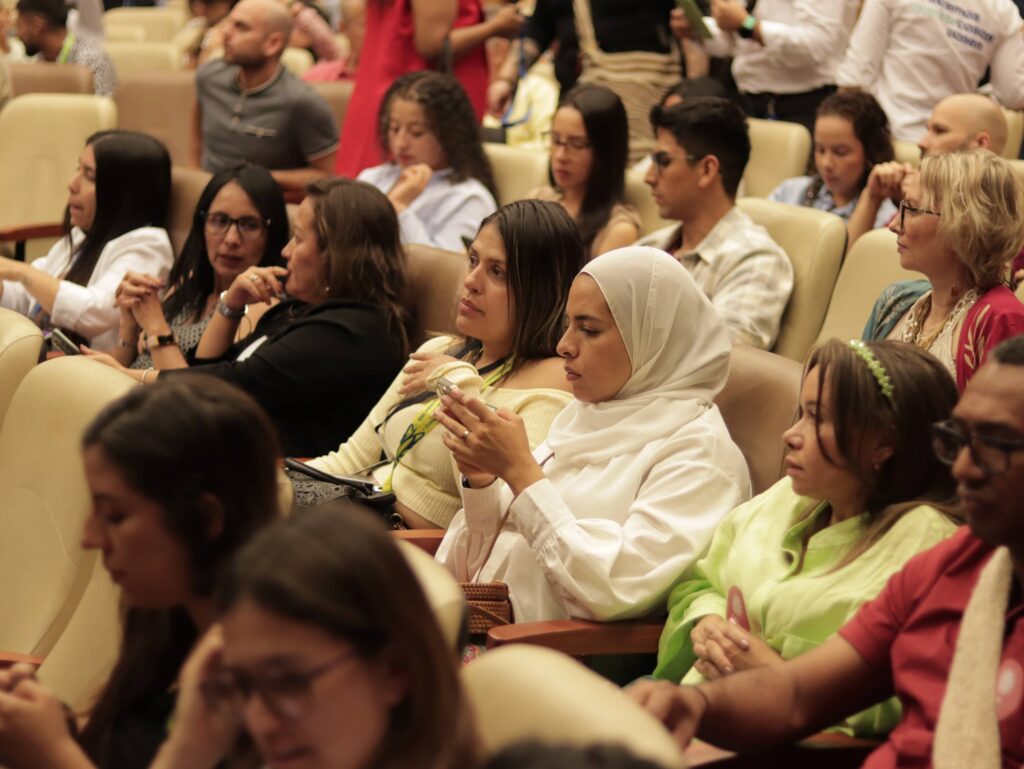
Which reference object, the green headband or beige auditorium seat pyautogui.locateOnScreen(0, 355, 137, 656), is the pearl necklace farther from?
beige auditorium seat pyautogui.locateOnScreen(0, 355, 137, 656)

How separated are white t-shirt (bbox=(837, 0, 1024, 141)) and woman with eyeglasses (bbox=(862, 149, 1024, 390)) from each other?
6.57 feet

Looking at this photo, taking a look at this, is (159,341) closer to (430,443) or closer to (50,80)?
(430,443)

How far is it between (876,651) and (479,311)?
4.06 ft

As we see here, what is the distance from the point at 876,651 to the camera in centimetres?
184

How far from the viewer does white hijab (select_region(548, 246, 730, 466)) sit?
247cm

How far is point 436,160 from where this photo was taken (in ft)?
15.3

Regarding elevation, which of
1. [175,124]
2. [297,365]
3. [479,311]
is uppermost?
[479,311]

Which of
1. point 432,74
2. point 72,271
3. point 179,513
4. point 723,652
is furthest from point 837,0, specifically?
point 179,513

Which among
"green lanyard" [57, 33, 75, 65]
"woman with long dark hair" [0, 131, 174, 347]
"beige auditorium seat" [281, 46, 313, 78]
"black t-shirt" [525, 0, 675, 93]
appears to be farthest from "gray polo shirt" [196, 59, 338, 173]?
"beige auditorium seat" [281, 46, 313, 78]

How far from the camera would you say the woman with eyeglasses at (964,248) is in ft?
8.56

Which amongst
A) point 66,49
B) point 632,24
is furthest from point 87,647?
point 66,49

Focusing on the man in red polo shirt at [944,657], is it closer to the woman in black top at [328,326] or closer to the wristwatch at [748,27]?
the woman in black top at [328,326]

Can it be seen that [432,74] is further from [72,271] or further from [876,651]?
[876,651]

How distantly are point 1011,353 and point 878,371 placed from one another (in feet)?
1.11
